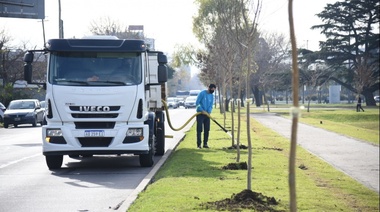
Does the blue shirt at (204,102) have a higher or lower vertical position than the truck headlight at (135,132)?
higher

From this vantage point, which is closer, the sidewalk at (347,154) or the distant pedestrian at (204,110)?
the sidewalk at (347,154)

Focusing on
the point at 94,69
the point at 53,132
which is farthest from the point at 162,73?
the point at 53,132

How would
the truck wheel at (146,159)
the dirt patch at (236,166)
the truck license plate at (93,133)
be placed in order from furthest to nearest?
1. the truck wheel at (146,159)
2. the truck license plate at (93,133)
3. the dirt patch at (236,166)

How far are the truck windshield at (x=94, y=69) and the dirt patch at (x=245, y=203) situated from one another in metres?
6.82

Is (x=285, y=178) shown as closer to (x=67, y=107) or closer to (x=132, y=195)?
(x=132, y=195)

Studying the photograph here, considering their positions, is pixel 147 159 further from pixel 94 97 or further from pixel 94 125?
pixel 94 97

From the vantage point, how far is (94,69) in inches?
692

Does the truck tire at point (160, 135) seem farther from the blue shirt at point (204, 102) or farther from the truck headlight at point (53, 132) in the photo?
the truck headlight at point (53, 132)

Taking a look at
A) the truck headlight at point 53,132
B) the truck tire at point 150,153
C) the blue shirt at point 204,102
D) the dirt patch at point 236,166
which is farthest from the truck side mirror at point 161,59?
the blue shirt at point 204,102

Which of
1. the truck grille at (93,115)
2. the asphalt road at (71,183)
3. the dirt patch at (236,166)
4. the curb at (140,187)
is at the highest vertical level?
the truck grille at (93,115)

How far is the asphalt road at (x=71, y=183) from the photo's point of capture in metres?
12.3

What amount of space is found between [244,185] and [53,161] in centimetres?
625

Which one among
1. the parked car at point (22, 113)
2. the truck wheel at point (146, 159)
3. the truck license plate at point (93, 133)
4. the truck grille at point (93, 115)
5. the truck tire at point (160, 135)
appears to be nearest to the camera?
the truck license plate at point (93, 133)

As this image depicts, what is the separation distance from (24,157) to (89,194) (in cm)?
888
